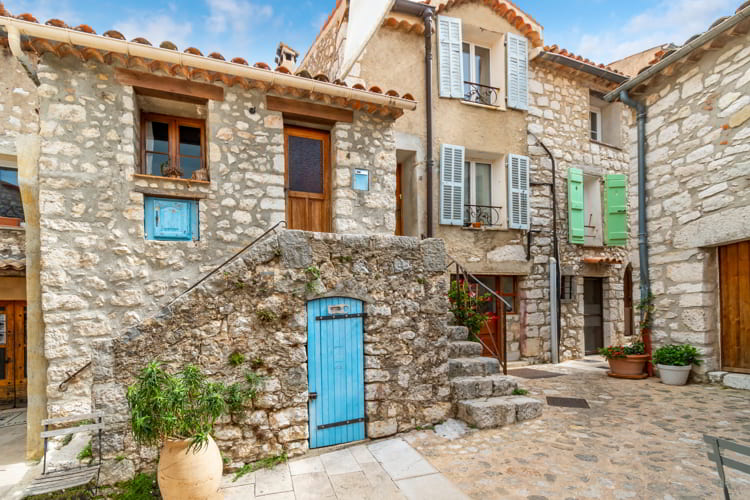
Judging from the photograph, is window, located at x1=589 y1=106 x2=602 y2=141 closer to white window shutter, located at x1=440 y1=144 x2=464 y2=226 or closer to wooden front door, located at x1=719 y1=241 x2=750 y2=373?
white window shutter, located at x1=440 y1=144 x2=464 y2=226

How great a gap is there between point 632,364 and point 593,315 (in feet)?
8.55

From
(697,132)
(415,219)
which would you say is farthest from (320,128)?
(697,132)

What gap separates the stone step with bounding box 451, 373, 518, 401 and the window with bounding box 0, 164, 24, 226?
6.93 meters

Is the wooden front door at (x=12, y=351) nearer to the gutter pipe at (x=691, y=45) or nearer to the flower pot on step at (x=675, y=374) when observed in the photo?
the flower pot on step at (x=675, y=374)

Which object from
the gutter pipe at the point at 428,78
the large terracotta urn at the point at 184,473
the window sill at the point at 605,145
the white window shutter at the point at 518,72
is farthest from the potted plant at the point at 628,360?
the large terracotta urn at the point at 184,473

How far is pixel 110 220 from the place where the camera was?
4.47 m

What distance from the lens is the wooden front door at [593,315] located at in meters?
8.84

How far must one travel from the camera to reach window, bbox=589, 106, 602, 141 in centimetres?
937

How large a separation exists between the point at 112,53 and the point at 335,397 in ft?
15.3

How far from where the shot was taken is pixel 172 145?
208 inches

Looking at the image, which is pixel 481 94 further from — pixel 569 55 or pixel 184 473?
pixel 184 473

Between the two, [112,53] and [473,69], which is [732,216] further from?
[112,53]

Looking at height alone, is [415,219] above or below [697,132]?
below

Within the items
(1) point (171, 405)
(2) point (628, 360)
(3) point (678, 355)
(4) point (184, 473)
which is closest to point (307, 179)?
(1) point (171, 405)
